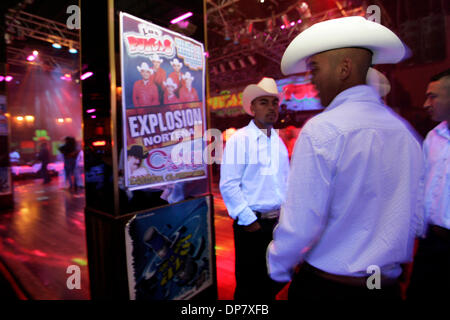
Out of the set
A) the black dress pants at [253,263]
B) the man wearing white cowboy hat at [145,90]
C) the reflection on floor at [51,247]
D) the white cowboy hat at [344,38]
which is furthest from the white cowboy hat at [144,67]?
the reflection on floor at [51,247]

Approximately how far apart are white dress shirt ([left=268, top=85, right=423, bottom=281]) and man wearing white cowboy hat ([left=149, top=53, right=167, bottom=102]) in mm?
1446

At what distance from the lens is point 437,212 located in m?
1.91

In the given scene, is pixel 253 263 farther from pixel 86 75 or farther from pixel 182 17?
pixel 182 17

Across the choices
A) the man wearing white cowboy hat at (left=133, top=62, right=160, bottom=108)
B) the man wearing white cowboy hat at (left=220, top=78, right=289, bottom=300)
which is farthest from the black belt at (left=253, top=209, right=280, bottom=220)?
the man wearing white cowboy hat at (left=133, top=62, right=160, bottom=108)

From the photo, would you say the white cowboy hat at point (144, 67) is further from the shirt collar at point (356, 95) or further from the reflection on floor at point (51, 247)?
the reflection on floor at point (51, 247)

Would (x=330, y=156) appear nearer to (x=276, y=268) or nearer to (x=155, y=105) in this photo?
(x=276, y=268)

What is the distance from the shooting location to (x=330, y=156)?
0.94m

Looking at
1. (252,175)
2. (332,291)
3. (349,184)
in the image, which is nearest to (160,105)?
(252,175)

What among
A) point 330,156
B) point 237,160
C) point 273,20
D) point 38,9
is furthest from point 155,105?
point 38,9

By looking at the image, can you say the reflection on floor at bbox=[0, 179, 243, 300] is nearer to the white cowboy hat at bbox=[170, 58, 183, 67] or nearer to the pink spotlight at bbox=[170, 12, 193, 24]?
the white cowboy hat at bbox=[170, 58, 183, 67]

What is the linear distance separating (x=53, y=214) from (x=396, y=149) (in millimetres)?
6650

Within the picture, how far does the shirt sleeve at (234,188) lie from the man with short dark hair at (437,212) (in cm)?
132

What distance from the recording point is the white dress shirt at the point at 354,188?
0.94 metres

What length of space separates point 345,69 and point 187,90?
154 centimetres
